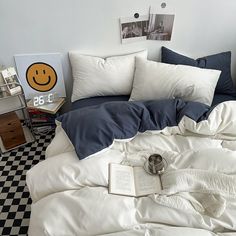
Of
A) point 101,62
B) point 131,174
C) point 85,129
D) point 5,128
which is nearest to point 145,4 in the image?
point 101,62

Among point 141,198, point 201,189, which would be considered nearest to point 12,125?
point 141,198

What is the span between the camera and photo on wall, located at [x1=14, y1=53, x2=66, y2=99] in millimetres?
2025

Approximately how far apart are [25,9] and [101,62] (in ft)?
2.16

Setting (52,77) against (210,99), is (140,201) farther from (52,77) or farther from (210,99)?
(52,77)

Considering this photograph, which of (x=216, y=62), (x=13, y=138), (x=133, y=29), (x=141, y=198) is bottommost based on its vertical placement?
(x=13, y=138)

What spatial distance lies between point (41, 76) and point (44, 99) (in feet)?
0.63

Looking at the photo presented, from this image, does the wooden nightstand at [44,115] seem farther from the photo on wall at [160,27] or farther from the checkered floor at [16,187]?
the photo on wall at [160,27]

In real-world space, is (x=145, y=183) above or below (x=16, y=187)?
above

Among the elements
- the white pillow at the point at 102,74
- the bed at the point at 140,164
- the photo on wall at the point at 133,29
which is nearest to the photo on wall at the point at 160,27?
the photo on wall at the point at 133,29

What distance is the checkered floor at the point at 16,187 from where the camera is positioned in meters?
1.56

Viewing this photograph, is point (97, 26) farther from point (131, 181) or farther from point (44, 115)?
point (131, 181)

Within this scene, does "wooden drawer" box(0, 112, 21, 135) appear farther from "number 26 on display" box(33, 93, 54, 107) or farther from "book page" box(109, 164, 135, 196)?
"book page" box(109, 164, 135, 196)

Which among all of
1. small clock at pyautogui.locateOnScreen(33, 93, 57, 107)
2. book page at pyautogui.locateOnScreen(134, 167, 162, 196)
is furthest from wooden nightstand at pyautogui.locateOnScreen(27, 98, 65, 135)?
book page at pyautogui.locateOnScreen(134, 167, 162, 196)

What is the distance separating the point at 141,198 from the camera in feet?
3.59
